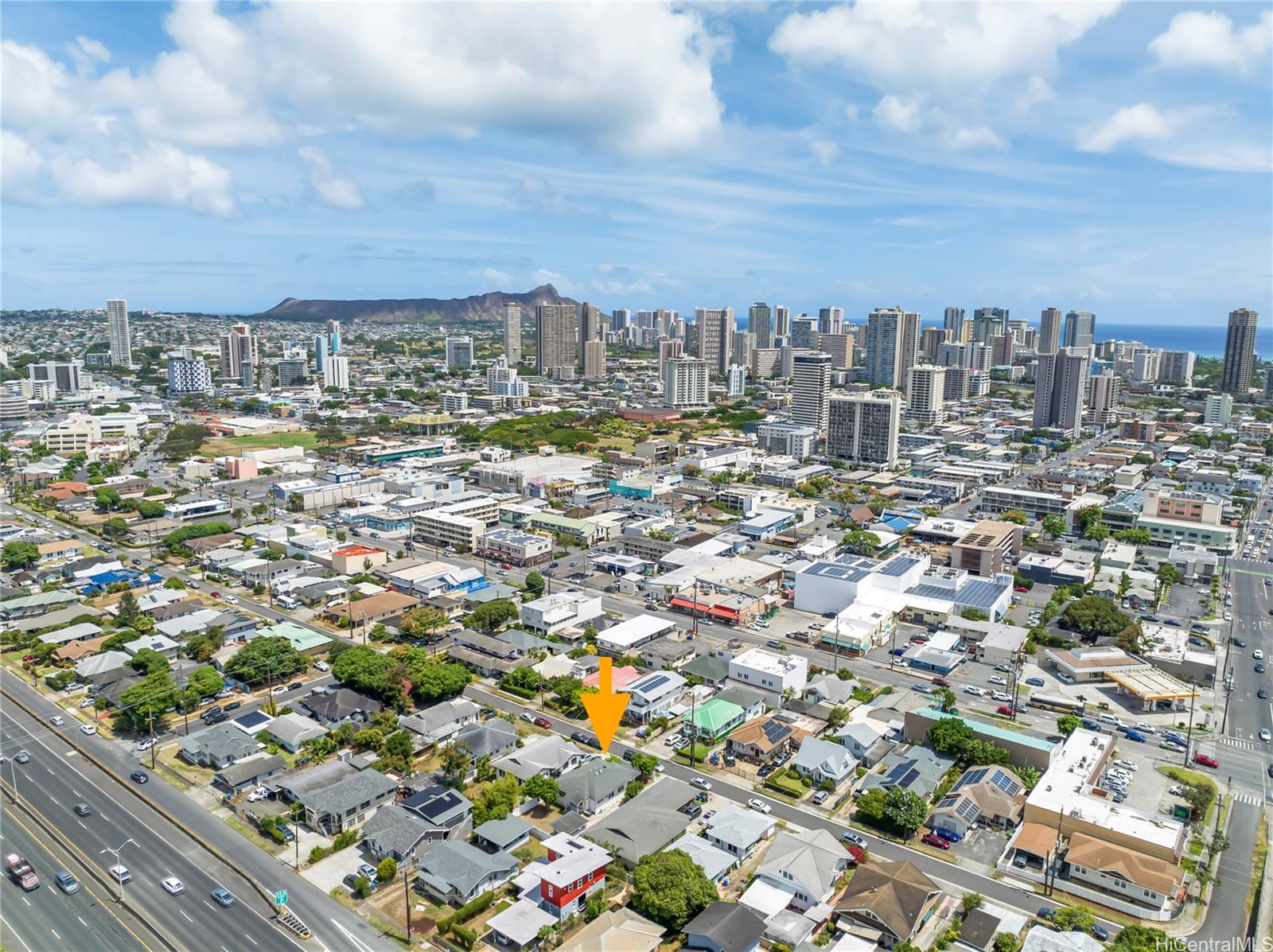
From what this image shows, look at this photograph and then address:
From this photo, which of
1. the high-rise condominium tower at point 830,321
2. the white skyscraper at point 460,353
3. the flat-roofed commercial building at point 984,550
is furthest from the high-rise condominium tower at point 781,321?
Answer: the flat-roofed commercial building at point 984,550

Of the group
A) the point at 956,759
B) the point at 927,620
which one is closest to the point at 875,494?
the point at 927,620

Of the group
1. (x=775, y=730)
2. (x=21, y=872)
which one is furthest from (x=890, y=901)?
(x=21, y=872)

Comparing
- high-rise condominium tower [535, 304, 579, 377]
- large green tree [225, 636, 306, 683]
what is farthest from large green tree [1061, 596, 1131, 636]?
high-rise condominium tower [535, 304, 579, 377]

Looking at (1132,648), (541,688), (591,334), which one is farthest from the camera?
(591,334)

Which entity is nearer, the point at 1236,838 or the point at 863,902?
the point at 863,902

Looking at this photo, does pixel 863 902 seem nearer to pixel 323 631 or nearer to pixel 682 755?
pixel 682 755

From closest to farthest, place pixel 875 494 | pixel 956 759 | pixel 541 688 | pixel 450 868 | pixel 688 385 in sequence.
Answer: pixel 450 868, pixel 956 759, pixel 541 688, pixel 875 494, pixel 688 385

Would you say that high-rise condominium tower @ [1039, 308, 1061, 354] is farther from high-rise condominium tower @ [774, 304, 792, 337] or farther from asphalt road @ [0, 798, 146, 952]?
asphalt road @ [0, 798, 146, 952]

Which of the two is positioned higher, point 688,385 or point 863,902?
point 688,385

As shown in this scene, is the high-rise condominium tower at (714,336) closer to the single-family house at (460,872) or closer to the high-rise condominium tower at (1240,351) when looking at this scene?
the high-rise condominium tower at (1240,351)
